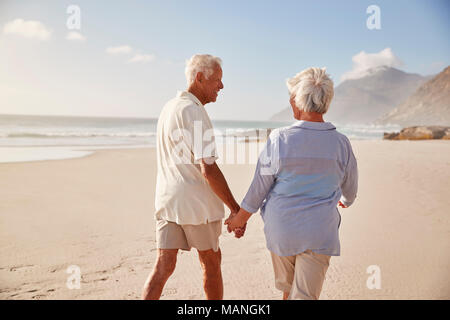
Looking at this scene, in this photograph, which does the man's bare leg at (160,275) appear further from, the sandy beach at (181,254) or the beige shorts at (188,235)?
the sandy beach at (181,254)

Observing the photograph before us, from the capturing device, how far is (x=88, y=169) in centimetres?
1031

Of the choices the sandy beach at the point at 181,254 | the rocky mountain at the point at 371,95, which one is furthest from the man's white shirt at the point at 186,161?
the rocky mountain at the point at 371,95

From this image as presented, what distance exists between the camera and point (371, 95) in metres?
170

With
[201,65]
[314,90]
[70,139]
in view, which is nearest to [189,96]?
[201,65]

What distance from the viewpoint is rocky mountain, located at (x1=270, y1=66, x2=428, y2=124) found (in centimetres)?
15038

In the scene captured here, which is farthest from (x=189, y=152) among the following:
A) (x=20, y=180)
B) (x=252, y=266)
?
(x=20, y=180)

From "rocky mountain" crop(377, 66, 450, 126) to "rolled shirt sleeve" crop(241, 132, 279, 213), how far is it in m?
57.1

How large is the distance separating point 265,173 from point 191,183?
0.53 meters

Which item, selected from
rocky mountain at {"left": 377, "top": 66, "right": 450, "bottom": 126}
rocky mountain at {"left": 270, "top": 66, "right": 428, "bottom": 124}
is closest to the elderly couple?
rocky mountain at {"left": 377, "top": 66, "right": 450, "bottom": 126}

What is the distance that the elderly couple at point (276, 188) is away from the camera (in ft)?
6.40

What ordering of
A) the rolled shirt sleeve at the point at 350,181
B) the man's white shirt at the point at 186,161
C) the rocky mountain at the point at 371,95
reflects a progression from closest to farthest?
the rolled shirt sleeve at the point at 350,181 < the man's white shirt at the point at 186,161 < the rocky mountain at the point at 371,95

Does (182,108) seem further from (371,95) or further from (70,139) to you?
(371,95)

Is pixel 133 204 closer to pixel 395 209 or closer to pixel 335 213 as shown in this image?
pixel 395 209

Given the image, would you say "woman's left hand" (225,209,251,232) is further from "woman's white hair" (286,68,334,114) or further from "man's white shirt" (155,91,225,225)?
"woman's white hair" (286,68,334,114)
